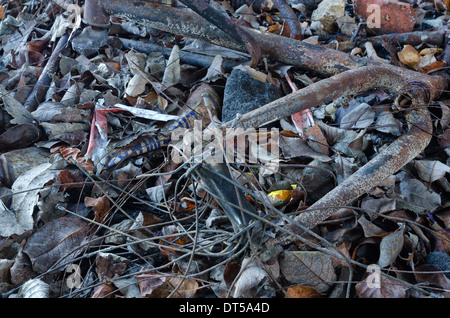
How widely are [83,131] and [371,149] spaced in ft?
4.98

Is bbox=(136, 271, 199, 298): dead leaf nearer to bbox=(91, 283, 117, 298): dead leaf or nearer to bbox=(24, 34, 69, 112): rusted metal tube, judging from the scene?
bbox=(91, 283, 117, 298): dead leaf

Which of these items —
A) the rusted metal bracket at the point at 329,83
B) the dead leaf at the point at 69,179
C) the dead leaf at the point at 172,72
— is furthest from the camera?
the dead leaf at the point at 172,72

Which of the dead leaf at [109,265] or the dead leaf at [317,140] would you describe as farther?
the dead leaf at [317,140]

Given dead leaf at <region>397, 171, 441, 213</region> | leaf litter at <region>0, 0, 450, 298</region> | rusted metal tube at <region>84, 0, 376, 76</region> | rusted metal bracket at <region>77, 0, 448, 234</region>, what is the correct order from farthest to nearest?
rusted metal tube at <region>84, 0, 376, 76</region> < dead leaf at <region>397, 171, 441, 213</region> < rusted metal bracket at <region>77, 0, 448, 234</region> < leaf litter at <region>0, 0, 450, 298</region>

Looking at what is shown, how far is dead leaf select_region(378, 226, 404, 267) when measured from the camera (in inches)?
51.3

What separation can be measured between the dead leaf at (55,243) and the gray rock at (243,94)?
2.88 ft

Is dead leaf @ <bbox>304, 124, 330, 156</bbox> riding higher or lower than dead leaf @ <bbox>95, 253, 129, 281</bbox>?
higher

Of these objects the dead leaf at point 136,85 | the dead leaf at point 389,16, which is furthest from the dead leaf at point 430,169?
the dead leaf at point 136,85

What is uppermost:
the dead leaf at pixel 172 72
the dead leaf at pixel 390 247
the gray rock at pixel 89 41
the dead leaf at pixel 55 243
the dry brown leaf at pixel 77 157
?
the gray rock at pixel 89 41

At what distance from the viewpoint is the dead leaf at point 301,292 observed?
121 cm

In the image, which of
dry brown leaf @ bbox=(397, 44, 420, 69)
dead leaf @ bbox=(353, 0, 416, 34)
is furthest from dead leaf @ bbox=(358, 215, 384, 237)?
dead leaf @ bbox=(353, 0, 416, 34)

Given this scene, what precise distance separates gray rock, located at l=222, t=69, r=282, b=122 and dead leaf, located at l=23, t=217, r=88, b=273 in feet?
2.88

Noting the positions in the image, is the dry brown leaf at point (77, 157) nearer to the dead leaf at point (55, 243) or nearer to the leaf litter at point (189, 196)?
the leaf litter at point (189, 196)

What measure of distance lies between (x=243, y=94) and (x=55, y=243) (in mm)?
1131
